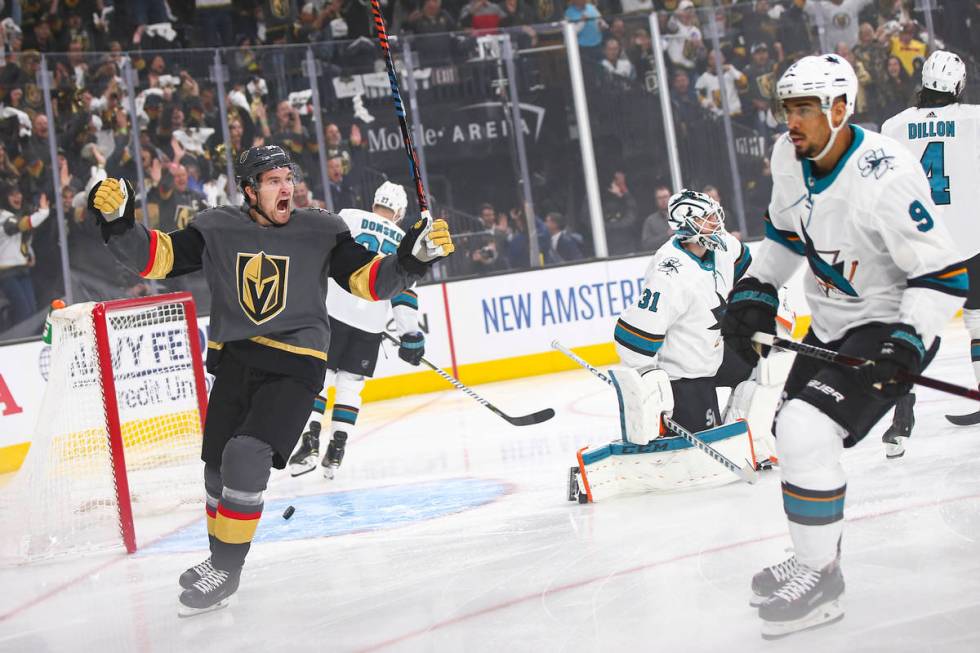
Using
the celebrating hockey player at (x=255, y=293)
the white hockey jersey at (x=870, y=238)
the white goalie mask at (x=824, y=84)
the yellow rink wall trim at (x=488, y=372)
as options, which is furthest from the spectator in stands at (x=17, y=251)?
the white goalie mask at (x=824, y=84)

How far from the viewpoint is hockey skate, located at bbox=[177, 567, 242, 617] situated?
2.81 metres

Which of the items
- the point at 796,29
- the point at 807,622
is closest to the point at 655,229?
the point at 796,29

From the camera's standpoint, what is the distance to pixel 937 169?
3941mm

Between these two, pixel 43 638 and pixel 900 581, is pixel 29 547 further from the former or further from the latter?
pixel 900 581

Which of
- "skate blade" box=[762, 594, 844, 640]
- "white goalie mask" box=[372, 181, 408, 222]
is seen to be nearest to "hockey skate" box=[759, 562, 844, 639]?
"skate blade" box=[762, 594, 844, 640]

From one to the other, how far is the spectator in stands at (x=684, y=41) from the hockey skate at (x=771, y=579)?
6.24 m

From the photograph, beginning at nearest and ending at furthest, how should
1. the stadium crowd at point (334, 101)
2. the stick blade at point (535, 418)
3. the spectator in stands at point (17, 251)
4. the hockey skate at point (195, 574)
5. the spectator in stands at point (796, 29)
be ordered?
the hockey skate at point (195, 574), the stick blade at point (535, 418), the spectator in stands at point (17, 251), the stadium crowd at point (334, 101), the spectator in stands at point (796, 29)

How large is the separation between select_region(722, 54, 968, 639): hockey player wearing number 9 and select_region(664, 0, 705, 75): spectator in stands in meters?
5.99

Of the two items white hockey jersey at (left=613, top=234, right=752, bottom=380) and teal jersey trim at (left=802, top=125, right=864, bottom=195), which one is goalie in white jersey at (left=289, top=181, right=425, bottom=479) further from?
teal jersey trim at (left=802, top=125, right=864, bottom=195)

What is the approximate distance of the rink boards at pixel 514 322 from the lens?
733 centimetres

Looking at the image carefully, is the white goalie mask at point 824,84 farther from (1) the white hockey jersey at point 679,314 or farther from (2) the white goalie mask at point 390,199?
(2) the white goalie mask at point 390,199

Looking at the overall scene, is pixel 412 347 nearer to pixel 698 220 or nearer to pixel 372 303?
pixel 372 303

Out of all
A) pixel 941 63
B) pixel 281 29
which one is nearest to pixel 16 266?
pixel 281 29

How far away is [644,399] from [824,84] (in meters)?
1.40
